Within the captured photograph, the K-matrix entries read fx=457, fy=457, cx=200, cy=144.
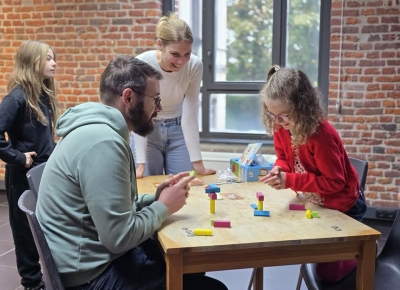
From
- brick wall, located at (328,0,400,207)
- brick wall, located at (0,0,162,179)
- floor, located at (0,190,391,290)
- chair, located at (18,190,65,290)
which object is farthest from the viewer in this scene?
brick wall, located at (0,0,162,179)

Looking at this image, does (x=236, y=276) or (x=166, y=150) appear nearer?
(x=166, y=150)

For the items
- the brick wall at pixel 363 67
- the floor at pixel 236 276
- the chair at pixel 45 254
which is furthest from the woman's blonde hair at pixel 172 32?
the brick wall at pixel 363 67

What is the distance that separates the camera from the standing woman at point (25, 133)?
278cm

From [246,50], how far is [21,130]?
9.31ft

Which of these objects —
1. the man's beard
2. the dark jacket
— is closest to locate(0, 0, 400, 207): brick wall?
the dark jacket

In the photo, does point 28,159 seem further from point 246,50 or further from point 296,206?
point 246,50

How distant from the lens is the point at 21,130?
2879 millimetres

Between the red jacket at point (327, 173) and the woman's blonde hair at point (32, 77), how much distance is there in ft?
5.64

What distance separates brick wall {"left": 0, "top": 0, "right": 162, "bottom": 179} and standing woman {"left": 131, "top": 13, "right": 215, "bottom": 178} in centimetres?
219

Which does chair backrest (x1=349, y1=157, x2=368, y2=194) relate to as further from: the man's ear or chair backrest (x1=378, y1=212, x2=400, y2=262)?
the man's ear

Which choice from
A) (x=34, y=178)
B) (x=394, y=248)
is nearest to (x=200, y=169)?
(x=34, y=178)

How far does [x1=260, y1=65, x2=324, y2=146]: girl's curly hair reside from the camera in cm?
190

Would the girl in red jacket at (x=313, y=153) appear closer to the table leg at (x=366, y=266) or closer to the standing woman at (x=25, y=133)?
the table leg at (x=366, y=266)

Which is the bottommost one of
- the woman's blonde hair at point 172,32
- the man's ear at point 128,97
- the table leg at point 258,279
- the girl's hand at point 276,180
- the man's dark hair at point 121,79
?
the table leg at point 258,279
